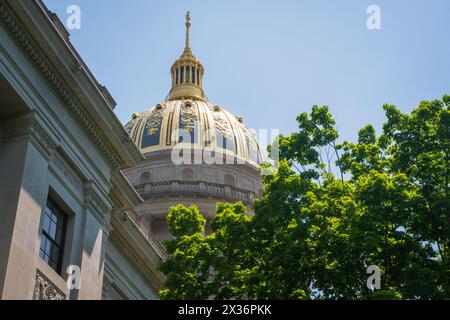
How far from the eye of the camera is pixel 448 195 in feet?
79.8

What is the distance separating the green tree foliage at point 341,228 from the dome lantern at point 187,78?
220 feet

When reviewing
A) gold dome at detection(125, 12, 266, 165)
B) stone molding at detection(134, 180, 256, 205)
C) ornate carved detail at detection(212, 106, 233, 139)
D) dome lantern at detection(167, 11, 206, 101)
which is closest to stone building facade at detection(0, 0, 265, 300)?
stone molding at detection(134, 180, 256, 205)

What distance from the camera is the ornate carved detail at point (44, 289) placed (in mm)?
21625

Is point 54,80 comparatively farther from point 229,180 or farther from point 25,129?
point 229,180

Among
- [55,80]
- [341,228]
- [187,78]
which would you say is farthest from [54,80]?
[187,78]

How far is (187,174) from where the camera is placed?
251 feet

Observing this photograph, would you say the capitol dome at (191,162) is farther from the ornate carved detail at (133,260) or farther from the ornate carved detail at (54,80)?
the ornate carved detail at (54,80)

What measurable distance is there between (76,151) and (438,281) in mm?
10609

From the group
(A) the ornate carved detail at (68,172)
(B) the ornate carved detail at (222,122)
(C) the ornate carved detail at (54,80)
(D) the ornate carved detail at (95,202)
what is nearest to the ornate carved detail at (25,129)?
(A) the ornate carved detail at (68,172)

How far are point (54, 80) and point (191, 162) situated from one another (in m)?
50.9
